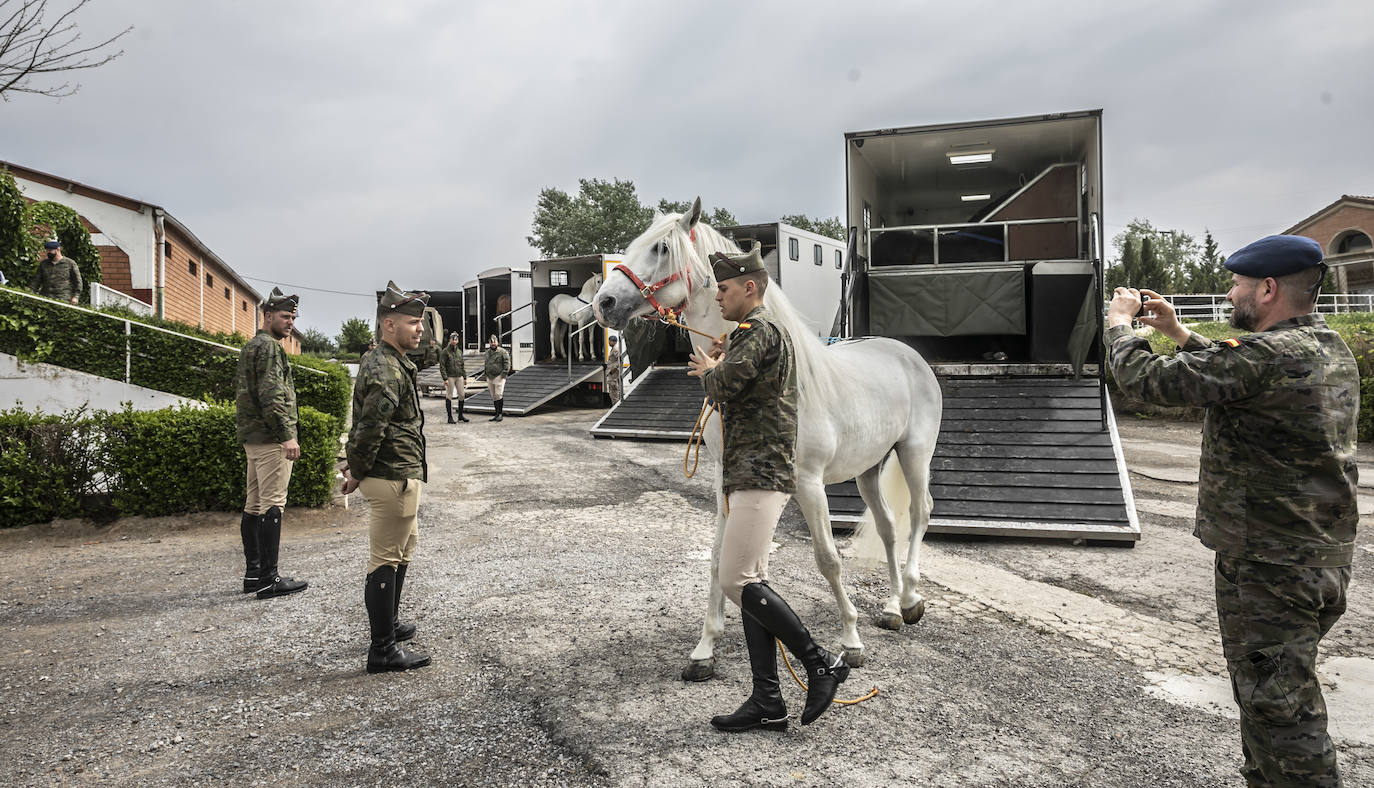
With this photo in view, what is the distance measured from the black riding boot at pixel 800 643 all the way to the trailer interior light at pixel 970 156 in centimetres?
774

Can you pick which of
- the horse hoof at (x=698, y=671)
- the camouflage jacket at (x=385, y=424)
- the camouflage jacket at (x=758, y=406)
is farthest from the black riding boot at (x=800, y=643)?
the camouflage jacket at (x=385, y=424)

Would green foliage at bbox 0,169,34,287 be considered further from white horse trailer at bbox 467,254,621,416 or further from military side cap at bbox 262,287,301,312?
military side cap at bbox 262,287,301,312

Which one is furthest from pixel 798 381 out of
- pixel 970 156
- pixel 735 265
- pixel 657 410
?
pixel 657 410

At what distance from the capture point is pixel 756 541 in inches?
108

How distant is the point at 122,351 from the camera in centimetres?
984

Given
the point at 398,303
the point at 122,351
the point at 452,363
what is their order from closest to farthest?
1. the point at 398,303
2. the point at 122,351
3. the point at 452,363

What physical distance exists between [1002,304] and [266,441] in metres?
7.29

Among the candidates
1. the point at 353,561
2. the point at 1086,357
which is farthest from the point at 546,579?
the point at 1086,357

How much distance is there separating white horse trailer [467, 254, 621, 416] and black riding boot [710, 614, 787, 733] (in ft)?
43.7

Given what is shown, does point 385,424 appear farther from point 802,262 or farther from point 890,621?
point 802,262

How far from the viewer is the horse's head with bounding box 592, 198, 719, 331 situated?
10.8 feet

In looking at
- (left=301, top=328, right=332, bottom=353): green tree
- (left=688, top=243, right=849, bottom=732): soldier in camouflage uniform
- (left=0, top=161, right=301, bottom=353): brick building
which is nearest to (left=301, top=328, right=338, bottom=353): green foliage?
(left=301, top=328, right=332, bottom=353): green tree

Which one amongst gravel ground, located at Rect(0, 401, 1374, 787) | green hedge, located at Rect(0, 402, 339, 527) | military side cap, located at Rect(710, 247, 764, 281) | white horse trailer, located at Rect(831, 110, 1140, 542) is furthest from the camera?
green hedge, located at Rect(0, 402, 339, 527)

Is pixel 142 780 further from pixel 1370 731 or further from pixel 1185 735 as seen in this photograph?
pixel 1370 731
